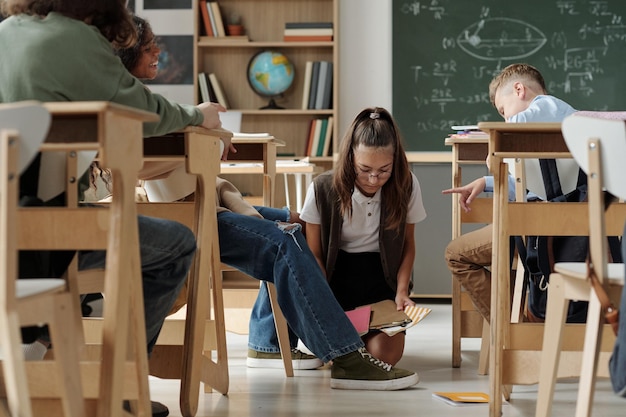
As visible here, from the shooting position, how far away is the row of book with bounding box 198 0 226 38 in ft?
18.4

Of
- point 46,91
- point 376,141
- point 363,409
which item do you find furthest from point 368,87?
point 46,91

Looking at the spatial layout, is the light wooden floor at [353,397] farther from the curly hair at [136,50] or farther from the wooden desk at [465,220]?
the curly hair at [136,50]

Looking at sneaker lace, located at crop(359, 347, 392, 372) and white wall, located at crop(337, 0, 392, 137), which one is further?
white wall, located at crop(337, 0, 392, 137)

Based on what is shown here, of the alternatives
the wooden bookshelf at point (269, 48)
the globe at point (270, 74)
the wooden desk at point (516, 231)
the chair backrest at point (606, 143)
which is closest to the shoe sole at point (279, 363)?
the wooden desk at point (516, 231)

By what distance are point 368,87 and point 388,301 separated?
2.89m

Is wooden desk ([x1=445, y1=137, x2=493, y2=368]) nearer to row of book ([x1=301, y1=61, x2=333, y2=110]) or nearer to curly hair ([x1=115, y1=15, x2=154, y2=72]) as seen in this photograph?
curly hair ([x1=115, y1=15, x2=154, y2=72])

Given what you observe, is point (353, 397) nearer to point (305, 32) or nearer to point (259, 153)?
point (259, 153)

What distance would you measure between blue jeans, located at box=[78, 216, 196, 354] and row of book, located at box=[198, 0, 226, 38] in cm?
361

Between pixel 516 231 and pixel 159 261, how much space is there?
2.83 feet

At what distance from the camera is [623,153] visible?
1597 mm

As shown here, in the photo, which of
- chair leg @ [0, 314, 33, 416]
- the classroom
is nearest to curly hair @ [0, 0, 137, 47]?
the classroom

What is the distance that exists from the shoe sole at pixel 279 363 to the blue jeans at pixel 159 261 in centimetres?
101

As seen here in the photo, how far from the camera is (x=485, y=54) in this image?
5.55 metres

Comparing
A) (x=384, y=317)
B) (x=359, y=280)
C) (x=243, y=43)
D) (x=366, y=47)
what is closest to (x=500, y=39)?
(x=366, y=47)
